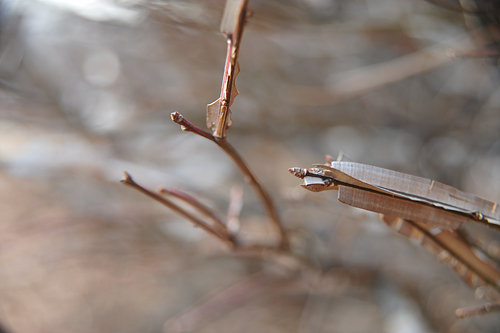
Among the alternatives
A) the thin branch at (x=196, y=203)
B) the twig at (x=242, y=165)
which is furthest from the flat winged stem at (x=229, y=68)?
the thin branch at (x=196, y=203)

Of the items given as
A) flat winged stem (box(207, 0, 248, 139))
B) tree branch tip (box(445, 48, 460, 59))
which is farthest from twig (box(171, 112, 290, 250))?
tree branch tip (box(445, 48, 460, 59))

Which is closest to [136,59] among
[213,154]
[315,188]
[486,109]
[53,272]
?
[213,154]

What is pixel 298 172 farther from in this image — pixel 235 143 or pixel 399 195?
pixel 235 143

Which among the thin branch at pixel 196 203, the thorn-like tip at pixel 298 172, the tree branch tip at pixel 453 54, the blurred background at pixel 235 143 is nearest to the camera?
the thorn-like tip at pixel 298 172

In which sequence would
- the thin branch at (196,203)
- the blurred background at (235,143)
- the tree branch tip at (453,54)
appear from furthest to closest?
the blurred background at (235,143), the tree branch tip at (453,54), the thin branch at (196,203)

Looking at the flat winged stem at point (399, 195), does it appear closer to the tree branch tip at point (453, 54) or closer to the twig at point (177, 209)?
the twig at point (177, 209)

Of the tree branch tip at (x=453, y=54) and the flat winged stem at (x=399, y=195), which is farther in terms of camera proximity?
the tree branch tip at (x=453, y=54)

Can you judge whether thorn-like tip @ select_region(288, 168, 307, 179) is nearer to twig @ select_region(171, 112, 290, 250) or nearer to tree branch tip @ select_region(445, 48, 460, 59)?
twig @ select_region(171, 112, 290, 250)
